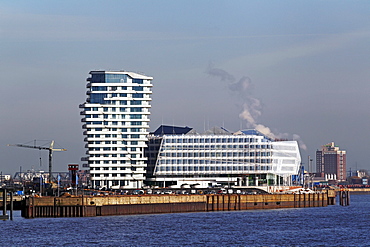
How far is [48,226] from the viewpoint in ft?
478

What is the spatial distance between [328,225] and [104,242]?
49955 millimetres

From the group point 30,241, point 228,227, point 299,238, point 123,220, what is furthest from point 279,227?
point 30,241

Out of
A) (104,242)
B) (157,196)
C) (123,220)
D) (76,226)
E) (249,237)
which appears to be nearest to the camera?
(104,242)

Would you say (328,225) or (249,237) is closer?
(249,237)

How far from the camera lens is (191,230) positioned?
138750mm

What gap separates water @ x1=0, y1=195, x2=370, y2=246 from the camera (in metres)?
121

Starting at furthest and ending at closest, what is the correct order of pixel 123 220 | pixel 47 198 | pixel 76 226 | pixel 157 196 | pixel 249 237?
pixel 157 196 → pixel 47 198 → pixel 123 220 → pixel 76 226 → pixel 249 237

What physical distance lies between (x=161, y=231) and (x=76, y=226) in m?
17.6

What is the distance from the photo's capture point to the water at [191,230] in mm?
121438

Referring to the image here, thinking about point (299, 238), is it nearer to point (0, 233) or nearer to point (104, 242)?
point (104, 242)

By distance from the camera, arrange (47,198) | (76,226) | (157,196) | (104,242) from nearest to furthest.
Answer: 1. (104,242)
2. (76,226)
3. (47,198)
4. (157,196)

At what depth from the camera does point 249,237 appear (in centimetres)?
12875

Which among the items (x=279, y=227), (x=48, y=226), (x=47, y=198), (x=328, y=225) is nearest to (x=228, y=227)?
(x=279, y=227)

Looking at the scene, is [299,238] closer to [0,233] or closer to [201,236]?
[201,236]
